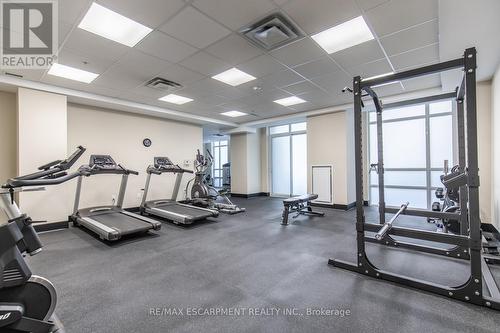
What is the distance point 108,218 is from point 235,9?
4579 mm

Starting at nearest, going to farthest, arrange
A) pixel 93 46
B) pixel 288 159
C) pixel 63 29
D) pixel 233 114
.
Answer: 1. pixel 63 29
2. pixel 93 46
3. pixel 233 114
4. pixel 288 159

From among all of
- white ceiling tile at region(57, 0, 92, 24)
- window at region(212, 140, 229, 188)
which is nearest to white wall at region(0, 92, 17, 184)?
white ceiling tile at region(57, 0, 92, 24)

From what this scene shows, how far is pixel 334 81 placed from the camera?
4.83 meters

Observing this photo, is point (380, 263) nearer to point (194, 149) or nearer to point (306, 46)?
point (306, 46)

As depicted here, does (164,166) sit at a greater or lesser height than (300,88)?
lesser

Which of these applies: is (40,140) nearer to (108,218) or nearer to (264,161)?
(108,218)

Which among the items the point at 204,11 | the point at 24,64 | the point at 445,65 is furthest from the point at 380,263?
the point at 24,64

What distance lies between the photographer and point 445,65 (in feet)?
7.30

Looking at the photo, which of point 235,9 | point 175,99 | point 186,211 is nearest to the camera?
point 235,9

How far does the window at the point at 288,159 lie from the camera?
29.4 ft

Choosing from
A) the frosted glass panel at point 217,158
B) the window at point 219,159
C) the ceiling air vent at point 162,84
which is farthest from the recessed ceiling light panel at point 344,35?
the frosted glass panel at point 217,158

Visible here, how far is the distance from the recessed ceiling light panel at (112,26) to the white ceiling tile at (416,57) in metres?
3.85

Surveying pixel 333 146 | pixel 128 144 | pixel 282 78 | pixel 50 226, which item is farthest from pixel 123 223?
pixel 333 146

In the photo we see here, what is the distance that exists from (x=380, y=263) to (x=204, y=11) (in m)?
3.79
